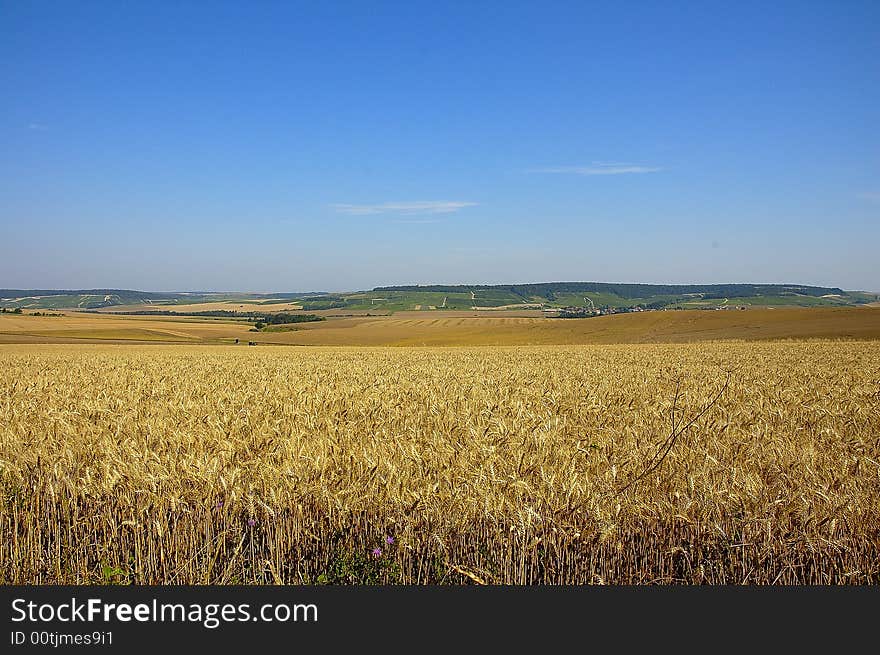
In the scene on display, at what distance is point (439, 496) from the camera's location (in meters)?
5.57

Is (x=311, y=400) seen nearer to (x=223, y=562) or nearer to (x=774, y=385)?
(x=223, y=562)

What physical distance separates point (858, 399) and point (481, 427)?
7.44 metres

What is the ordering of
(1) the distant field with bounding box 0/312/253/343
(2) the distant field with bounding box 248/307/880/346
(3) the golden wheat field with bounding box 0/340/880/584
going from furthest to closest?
1. (1) the distant field with bounding box 0/312/253/343
2. (2) the distant field with bounding box 248/307/880/346
3. (3) the golden wheat field with bounding box 0/340/880/584

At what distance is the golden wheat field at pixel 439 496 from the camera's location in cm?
478

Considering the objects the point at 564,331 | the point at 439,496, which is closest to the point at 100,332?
the point at 564,331

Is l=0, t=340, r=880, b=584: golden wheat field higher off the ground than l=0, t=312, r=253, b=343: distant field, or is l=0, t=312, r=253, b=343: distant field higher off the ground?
l=0, t=340, r=880, b=584: golden wheat field

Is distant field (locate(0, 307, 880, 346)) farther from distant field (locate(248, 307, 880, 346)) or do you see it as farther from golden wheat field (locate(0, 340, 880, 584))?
golden wheat field (locate(0, 340, 880, 584))

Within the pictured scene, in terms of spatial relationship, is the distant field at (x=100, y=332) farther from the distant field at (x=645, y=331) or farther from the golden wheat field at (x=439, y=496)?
the golden wheat field at (x=439, y=496)

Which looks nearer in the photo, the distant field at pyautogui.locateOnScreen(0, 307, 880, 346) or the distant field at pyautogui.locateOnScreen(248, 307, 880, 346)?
the distant field at pyautogui.locateOnScreen(248, 307, 880, 346)

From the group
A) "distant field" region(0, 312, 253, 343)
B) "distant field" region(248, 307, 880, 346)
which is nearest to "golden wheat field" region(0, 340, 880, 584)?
"distant field" region(248, 307, 880, 346)

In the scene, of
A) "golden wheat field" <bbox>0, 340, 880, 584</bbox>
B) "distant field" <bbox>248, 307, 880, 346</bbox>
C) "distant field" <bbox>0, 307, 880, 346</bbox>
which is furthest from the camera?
"distant field" <bbox>0, 307, 880, 346</bbox>

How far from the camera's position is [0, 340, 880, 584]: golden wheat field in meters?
4.78

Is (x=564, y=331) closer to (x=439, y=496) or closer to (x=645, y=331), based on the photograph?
(x=645, y=331)

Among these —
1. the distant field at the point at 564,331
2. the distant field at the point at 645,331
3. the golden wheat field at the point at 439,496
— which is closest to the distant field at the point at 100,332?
the distant field at the point at 564,331
